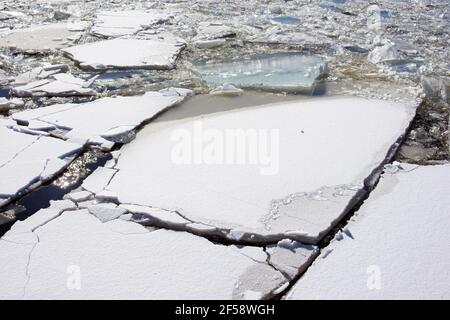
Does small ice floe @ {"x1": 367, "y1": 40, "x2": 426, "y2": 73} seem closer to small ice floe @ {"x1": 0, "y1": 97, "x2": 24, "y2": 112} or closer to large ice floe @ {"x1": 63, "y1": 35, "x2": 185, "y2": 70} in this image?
large ice floe @ {"x1": 63, "y1": 35, "x2": 185, "y2": 70}

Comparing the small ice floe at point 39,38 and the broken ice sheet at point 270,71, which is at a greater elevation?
the broken ice sheet at point 270,71

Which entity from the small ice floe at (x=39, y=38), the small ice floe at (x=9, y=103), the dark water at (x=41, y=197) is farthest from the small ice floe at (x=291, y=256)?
the small ice floe at (x=39, y=38)

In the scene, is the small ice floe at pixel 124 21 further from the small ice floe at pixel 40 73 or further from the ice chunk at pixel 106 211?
the ice chunk at pixel 106 211

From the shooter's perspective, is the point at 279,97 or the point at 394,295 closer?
the point at 394,295

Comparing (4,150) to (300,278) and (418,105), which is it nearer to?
(300,278)

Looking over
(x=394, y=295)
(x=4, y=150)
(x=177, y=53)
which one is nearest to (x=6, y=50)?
(x=177, y=53)
